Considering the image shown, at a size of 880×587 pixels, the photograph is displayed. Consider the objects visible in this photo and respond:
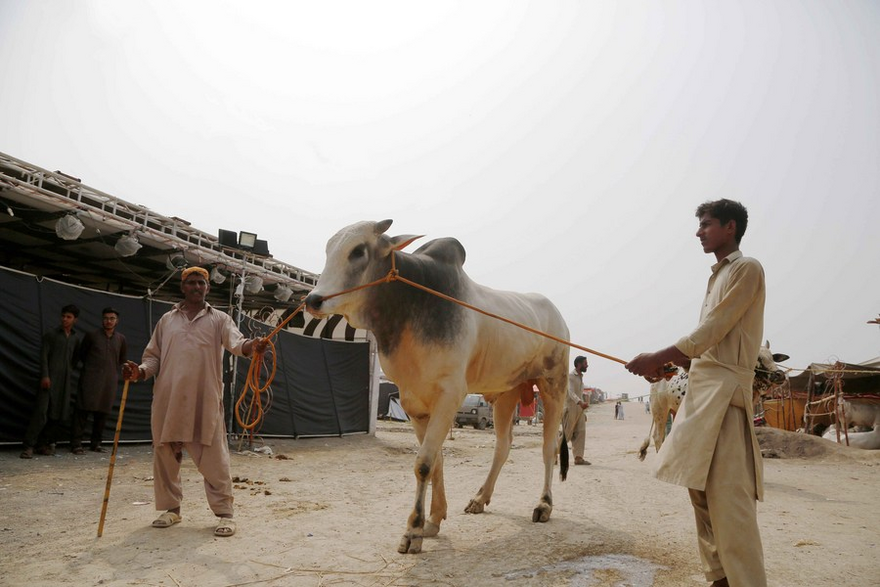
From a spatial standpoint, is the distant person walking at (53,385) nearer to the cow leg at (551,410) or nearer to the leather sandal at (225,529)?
the leather sandal at (225,529)

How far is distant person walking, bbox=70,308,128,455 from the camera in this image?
8539mm

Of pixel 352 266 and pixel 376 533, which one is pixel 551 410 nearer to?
pixel 376 533

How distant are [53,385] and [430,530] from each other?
22.2 ft

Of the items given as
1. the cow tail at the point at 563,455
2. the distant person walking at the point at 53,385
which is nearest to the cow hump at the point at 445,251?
the cow tail at the point at 563,455

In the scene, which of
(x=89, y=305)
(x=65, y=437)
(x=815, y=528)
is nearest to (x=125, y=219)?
(x=89, y=305)

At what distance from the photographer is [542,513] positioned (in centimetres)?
520

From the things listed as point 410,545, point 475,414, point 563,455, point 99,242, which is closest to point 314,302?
point 410,545

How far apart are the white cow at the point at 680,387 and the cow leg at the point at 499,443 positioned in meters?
2.64

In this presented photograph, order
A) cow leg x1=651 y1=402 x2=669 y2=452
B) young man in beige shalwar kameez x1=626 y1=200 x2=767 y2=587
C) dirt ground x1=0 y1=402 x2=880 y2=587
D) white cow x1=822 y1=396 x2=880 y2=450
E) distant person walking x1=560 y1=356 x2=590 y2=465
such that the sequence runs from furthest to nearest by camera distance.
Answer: white cow x1=822 y1=396 x2=880 y2=450, distant person walking x1=560 y1=356 x2=590 y2=465, cow leg x1=651 y1=402 x2=669 y2=452, dirt ground x1=0 y1=402 x2=880 y2=587, young man in beige shalwar kameez x1=626 y1=200 x2=767 y2=587

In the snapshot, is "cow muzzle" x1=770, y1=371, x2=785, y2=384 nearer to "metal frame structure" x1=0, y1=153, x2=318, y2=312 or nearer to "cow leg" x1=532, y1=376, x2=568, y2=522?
"cow leg" x1=532, y1=376, x2=568, y2=522

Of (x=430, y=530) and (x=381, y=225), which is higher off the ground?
(x=381, y=225)

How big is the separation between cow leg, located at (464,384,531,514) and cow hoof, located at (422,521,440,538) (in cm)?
114

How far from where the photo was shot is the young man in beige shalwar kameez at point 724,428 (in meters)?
2.64

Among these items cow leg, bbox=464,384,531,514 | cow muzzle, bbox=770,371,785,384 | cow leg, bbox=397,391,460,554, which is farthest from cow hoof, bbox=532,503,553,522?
cow muzzle, bbox=770,371,785,384
